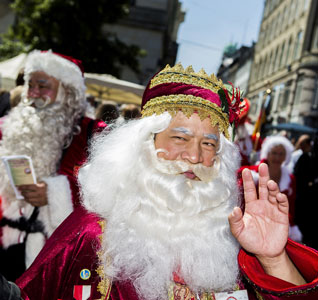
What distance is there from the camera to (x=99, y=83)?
8.95 m

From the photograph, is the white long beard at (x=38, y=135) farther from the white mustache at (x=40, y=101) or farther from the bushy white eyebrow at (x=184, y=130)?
the bushy white eyebrow at (x=184, y=130)

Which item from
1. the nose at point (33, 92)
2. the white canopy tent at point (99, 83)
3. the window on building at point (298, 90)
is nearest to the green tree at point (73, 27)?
the white canopy tent at point (99, 83)

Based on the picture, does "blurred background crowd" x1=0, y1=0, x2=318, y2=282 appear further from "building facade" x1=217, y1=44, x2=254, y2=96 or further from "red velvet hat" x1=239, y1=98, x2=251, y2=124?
"building facade" x1=217, y1=44, x2=254, y2=96

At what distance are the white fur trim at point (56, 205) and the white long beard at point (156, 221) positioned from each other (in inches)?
34.4

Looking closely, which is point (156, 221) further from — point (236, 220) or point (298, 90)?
point (298, 90)

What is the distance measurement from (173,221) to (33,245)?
1369 millimetres

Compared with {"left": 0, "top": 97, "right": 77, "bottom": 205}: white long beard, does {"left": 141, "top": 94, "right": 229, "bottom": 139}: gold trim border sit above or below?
above

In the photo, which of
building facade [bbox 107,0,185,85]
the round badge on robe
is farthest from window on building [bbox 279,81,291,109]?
the round badge on robe

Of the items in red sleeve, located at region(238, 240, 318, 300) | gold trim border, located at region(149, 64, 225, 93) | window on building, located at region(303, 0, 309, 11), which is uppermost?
window on building, located at region(303, 0, 309, 11)

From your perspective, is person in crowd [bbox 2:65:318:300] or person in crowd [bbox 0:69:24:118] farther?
person in crowd [bbox 0:69:24:118]

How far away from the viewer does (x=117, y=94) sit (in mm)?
10539

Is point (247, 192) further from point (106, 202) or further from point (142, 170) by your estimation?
point (106, 202)

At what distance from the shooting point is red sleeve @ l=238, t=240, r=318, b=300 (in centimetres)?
147

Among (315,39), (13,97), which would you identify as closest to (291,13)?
(315,39)
